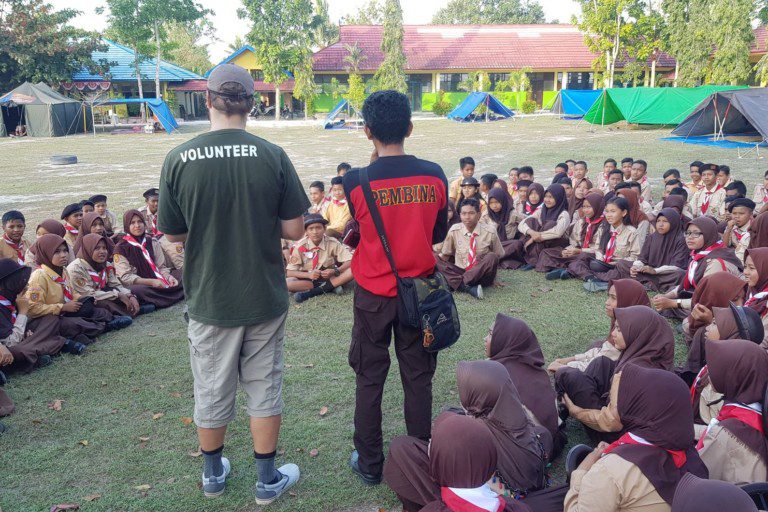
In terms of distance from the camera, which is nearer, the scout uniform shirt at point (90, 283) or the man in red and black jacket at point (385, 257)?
the man in red and black jacket at point (385, 257)

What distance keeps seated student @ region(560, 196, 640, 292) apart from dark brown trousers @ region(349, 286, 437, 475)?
4.13m

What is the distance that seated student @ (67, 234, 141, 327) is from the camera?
5.91 meters

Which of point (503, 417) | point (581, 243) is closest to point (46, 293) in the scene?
point (503, 417)

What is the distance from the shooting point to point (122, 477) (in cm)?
348

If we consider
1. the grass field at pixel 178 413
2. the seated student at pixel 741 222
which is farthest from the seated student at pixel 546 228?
the seated student at pixel 741 222

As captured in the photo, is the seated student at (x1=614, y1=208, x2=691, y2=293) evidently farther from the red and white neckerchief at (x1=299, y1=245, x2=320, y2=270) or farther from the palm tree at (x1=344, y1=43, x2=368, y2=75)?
the palm tree at (x1=344, y1=43, x2=368, y2=75)

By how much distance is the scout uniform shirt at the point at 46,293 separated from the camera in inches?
205

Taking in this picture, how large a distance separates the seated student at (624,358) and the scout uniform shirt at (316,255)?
365 centimetres

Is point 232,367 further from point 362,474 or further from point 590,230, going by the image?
point 590,230

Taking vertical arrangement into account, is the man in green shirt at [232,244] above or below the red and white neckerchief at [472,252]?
above

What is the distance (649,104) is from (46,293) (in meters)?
24.4

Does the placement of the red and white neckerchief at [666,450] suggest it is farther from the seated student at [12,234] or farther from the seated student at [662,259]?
the seated student at [12,234]

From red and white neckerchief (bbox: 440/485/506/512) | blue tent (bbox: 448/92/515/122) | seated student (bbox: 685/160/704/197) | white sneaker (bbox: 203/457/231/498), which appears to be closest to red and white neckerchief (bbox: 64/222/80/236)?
white sneaker (bbox: 203/457/231/498)

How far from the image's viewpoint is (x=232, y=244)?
2.81 m
